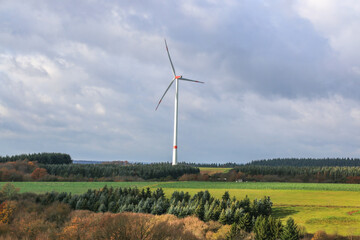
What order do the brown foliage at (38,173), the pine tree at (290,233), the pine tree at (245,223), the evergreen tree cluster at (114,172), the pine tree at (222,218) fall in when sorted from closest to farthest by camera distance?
the pine tree at (290,233) < the pine tree at (245,223) < the pine tree at (222,218) < the brown foliage at (38,173) < the evergreen tree cluster at (114,172)

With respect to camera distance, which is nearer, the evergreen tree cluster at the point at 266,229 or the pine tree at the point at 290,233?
the pine tree at the point at 290,233

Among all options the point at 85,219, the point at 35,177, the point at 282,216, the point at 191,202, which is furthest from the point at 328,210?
the point at 35,177

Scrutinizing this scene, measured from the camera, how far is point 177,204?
60.4m

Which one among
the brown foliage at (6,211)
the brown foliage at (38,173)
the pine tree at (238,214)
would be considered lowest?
the brown foliage at (6,211)

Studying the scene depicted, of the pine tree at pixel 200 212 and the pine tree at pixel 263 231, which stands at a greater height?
the pine tree at pixel 200 212

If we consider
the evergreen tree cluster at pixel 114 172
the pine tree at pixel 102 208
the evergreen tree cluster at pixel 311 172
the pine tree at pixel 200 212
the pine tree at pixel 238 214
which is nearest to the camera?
the pine tree at pixel 238 214

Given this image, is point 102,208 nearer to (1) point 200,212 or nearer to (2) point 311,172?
(1) point 200,212

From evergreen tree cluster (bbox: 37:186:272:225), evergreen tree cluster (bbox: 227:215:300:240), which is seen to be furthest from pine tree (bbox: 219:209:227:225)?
evergreen tree cluster (bbox: 227:215:300:240)

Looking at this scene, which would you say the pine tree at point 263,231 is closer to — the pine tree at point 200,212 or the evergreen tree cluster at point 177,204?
the evergreen tree cluster at point 177,204

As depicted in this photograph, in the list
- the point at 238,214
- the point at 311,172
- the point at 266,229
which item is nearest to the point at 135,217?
the point at 238,214

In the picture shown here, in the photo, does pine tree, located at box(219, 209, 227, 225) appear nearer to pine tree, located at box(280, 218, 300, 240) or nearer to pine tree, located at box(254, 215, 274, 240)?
pine tree, located at box(254, 215, 274, 240)

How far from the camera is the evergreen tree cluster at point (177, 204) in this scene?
170ft

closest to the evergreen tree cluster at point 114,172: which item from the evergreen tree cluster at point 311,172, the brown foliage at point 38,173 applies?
the brown foliage at point 38,173

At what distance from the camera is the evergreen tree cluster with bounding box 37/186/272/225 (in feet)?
170
